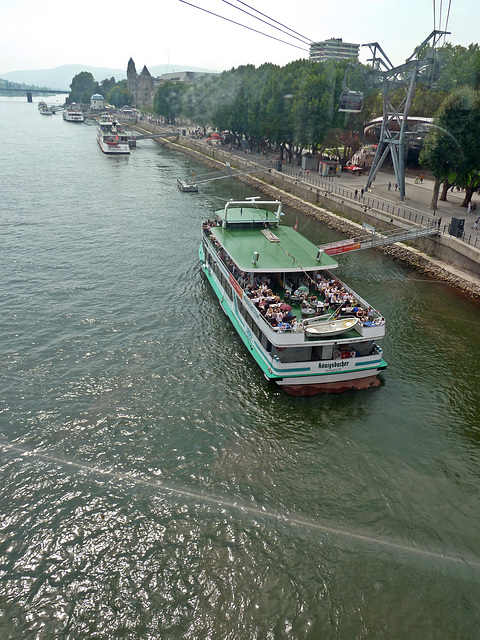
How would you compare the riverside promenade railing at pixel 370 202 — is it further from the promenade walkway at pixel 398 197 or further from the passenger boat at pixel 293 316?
the passenger boat at pixel 293 316

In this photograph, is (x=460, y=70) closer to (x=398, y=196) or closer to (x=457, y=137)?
(x=398, y=196)

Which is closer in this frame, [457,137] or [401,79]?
[457,137]

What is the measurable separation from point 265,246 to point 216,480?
18.5m

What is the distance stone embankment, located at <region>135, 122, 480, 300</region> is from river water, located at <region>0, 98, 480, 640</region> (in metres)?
3.85

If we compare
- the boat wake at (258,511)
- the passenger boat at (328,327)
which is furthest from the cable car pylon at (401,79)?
the boat wake at (258,511)

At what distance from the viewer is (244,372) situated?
26.3 meters

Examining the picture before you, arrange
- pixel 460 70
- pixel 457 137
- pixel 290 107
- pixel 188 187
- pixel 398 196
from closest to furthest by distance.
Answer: pixel 457 137, pixel 398 196, pixel 460 70, pixel 188 187, pixel 290 107

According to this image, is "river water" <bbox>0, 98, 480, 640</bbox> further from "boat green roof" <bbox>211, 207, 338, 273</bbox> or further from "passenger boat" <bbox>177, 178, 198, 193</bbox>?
"passenger boat" <bbox>177, 178, 198, 193</bbox>

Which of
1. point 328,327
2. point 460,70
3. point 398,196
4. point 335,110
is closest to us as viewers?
point 328,327

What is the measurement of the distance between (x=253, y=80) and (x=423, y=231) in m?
74.7

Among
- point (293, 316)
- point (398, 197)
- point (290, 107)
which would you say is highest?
point (290, 107)

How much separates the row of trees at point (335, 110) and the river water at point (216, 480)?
18.9m

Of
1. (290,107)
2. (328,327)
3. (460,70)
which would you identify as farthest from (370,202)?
(328,327)

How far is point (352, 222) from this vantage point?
54531mm
